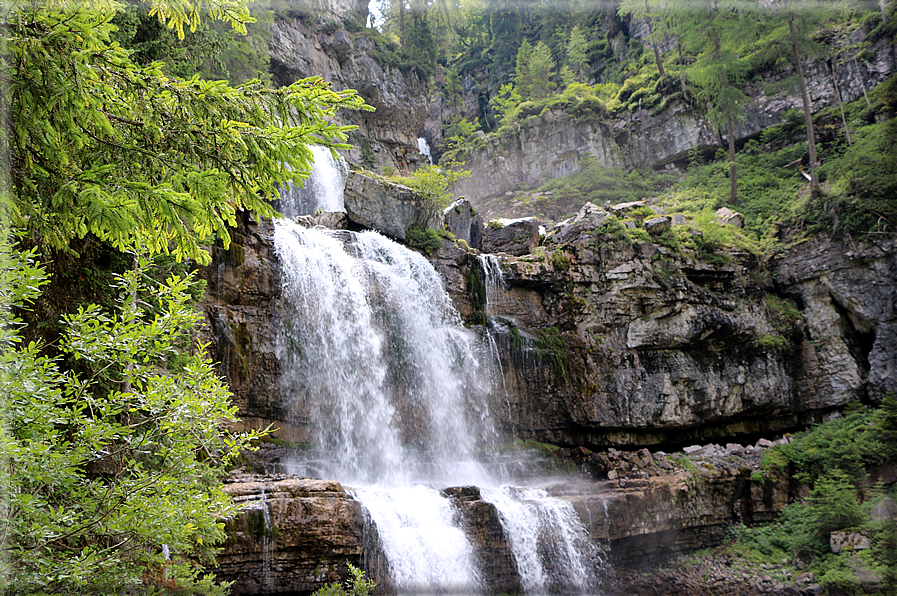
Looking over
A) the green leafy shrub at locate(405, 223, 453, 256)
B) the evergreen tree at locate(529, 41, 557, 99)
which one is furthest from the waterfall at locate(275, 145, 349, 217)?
the evergreen tree at locate(529, 41, 557, 99)

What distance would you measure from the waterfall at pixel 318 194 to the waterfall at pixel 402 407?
609 cm

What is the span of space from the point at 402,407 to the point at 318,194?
11.6 m

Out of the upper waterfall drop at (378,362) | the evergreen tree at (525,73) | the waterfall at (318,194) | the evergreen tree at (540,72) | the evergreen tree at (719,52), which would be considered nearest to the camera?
the upper waterfall drop at (378,362)

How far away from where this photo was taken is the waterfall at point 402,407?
9758mm

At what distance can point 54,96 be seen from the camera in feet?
9.98

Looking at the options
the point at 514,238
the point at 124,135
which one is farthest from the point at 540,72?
the point at 124,135

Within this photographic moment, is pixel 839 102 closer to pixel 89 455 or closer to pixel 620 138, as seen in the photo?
pixel 620 138

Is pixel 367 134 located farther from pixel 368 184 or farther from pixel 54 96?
pixel 54 96

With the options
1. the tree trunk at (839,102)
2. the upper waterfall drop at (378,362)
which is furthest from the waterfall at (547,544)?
the tree trunk at (839,102)

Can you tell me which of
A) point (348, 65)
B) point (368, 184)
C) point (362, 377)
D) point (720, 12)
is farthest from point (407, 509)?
point (348, 65)

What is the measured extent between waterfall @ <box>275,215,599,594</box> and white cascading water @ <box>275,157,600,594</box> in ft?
0.10

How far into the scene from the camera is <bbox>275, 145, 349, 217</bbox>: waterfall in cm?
2080

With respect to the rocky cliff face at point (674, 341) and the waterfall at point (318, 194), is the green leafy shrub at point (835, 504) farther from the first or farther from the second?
the waterfall at point (318, 194)

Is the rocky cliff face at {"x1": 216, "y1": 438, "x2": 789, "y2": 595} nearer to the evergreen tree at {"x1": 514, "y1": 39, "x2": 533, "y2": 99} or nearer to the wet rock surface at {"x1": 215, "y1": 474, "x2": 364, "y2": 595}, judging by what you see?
the wet rock surface at {"x1": 215, "y1": 474, "x2": 364, "y2": 595}
